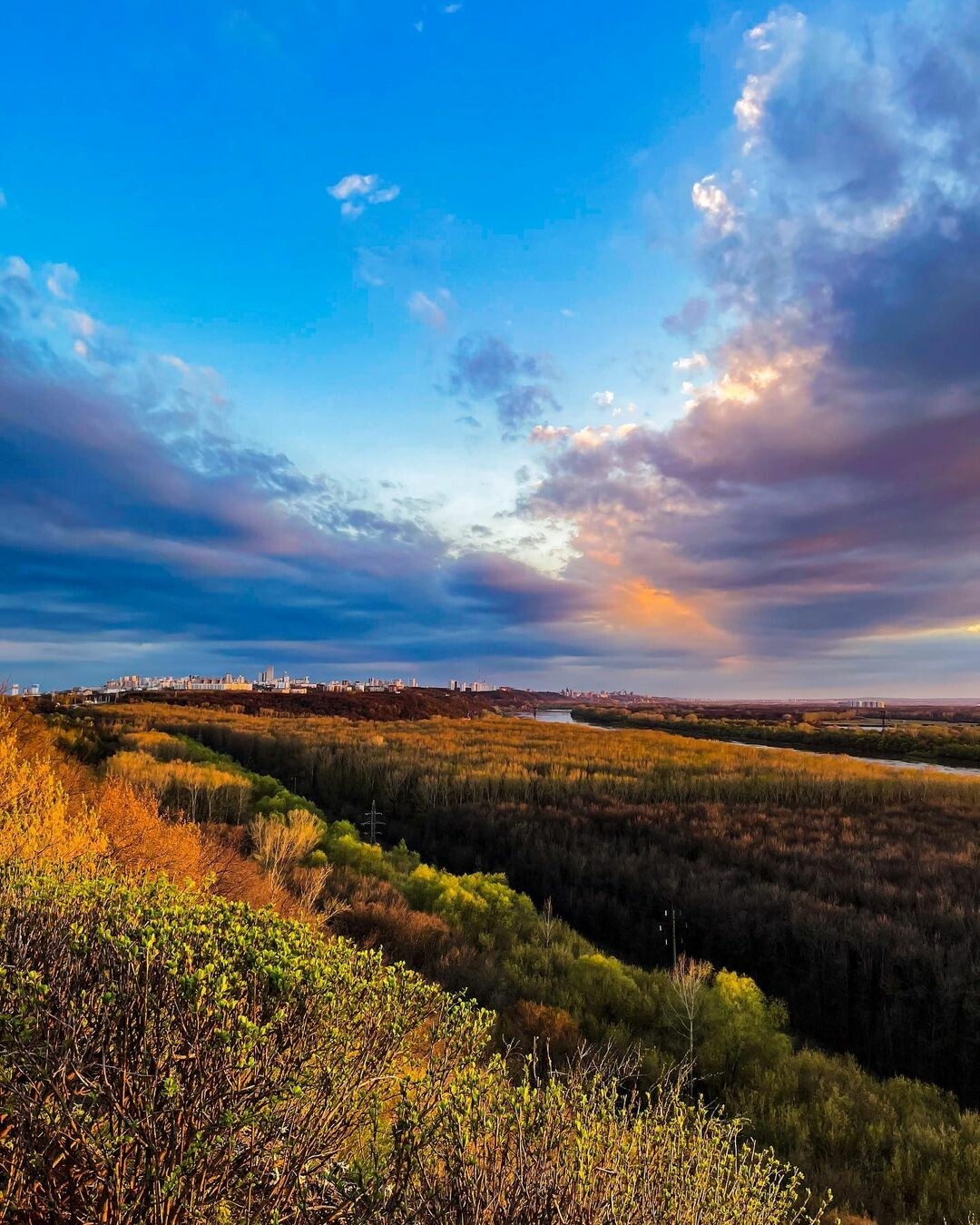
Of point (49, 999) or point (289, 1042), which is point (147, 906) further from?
point (289, 1042)

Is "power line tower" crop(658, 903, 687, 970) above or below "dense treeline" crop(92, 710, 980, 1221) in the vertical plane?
below

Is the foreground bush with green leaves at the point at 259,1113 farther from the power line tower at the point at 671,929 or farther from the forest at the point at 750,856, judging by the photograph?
the power line tower at the point at 671,929

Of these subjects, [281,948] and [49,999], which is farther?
[281,948]

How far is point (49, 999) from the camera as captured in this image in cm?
300

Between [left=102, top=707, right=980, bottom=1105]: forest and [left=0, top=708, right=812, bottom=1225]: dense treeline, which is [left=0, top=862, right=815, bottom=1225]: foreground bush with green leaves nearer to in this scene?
[left=0, top=708, right=812, bottom=1225]: dense treeline

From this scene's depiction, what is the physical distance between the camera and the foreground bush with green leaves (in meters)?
2.51

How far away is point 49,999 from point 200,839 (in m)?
9.78

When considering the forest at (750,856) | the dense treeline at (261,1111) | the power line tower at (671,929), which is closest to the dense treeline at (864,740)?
the forest at (750,856)

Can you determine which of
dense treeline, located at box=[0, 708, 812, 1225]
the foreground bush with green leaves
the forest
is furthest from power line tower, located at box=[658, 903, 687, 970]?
the foreground bush with green leaves

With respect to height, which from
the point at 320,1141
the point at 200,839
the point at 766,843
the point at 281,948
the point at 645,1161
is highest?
the point at 281,948

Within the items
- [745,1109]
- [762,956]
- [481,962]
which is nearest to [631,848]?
[762,956]

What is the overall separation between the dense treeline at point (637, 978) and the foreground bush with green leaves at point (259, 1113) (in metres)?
4.72

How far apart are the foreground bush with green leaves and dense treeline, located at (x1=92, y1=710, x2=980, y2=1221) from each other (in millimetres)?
4717

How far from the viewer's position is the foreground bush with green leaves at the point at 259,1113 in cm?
251
